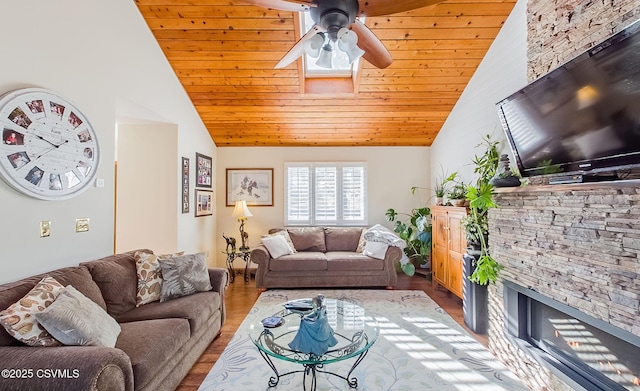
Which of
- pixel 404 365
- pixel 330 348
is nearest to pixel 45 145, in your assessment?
pixel 330 348

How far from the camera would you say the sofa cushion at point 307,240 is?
16.4 ft

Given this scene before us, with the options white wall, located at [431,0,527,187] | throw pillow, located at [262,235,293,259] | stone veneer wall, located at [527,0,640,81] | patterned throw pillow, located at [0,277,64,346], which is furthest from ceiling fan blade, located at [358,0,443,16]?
throw pillow, located at [262,235,293,259]

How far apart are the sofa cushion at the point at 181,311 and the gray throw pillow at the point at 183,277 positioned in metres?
0.07

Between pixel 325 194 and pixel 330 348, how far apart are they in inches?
146

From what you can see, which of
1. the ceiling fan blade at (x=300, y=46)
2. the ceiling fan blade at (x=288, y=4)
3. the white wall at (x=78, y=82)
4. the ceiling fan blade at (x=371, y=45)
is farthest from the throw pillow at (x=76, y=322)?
the ceiling fan blade at (x=371, y=45)

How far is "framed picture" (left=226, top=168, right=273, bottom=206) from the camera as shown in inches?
217

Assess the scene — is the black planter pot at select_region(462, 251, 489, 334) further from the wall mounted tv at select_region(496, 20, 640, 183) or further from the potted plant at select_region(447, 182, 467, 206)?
the wall mounted tv at select_region(496, 20, 640, 183)

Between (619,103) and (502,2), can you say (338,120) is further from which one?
(619,103)

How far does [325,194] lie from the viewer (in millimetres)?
5520

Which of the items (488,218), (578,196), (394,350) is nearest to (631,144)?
(578,196)

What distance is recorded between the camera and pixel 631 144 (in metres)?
1.52

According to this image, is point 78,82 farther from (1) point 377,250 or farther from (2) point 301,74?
(1) point 377,250

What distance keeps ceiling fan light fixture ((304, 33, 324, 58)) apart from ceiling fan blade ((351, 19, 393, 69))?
24 centimetres

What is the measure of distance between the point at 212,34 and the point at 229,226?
127 inches
